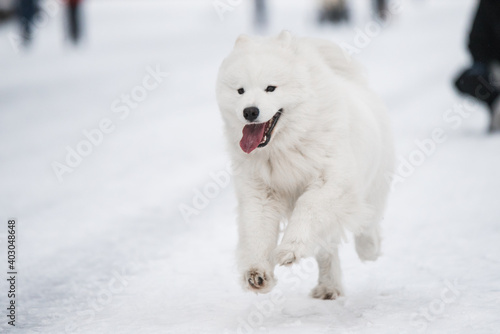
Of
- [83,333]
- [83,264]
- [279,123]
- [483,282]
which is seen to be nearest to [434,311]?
[483,282]

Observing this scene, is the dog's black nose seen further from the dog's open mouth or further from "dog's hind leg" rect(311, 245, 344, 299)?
"dog's hind leg" rect(311, 245, 344, 299)

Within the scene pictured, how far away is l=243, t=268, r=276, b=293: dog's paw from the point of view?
3246mm

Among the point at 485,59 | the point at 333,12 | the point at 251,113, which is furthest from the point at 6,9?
the point at 251,113

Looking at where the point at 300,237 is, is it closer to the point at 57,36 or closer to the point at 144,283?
the point at 144,283

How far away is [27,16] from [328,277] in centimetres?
1497

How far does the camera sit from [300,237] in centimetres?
325

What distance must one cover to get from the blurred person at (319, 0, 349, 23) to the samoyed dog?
21.5 metres

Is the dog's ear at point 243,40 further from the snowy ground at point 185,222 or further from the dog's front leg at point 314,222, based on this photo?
the snowy ground at point 185,222

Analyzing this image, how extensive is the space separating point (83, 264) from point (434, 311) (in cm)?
232

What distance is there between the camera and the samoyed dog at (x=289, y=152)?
334 cm

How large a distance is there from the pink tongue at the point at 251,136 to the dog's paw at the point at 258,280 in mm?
620

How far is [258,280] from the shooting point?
324cm

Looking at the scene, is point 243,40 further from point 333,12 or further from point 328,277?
point 333,12

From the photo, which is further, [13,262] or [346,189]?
[13,262]
